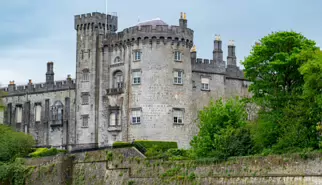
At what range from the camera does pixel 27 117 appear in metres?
72.2

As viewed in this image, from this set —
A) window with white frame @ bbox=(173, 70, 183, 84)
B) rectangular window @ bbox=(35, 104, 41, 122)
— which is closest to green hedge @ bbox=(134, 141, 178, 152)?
window with white frame @ bbox=(173, 70, 183, 84)

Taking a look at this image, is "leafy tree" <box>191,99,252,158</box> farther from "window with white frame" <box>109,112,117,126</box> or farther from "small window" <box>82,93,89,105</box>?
"small window" <box>82,93,89,105</box>

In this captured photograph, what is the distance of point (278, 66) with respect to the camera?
45375mm

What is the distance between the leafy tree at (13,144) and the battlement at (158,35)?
42.0 feet

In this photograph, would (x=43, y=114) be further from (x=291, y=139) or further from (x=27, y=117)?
(x=291, y=139)

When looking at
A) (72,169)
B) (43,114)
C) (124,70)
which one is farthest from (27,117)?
(72,169)

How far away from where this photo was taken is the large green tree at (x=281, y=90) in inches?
1564

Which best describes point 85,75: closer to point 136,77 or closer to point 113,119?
point 113,119

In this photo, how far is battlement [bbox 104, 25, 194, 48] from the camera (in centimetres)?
5825

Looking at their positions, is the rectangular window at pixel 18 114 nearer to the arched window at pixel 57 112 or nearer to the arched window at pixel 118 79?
the arched window at pixel 57 112

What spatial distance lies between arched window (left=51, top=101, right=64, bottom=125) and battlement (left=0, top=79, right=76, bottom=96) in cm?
170

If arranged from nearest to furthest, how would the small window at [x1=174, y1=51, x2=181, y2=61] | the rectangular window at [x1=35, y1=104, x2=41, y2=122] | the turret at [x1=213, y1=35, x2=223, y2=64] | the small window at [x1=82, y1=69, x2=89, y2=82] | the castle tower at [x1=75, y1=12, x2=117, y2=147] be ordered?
1. the small window at [x1=174, y1=51, x2=181, y2=61]
2. the castle tower at [x1=75, y1=12, x2=117, y2=147]
3. the small window at [x1=82, y1=69, x2=89, y2=82]
4. the turret at [x1=213, y1=35, x2=223, y2=64]
5. the rectangular window at [x1=35, y1=104, x2=41, y2=122]

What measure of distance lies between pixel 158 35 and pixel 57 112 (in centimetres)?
1685

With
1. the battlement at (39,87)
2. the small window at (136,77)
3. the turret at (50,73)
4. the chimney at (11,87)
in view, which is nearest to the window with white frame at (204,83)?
the small window at (136,77)
